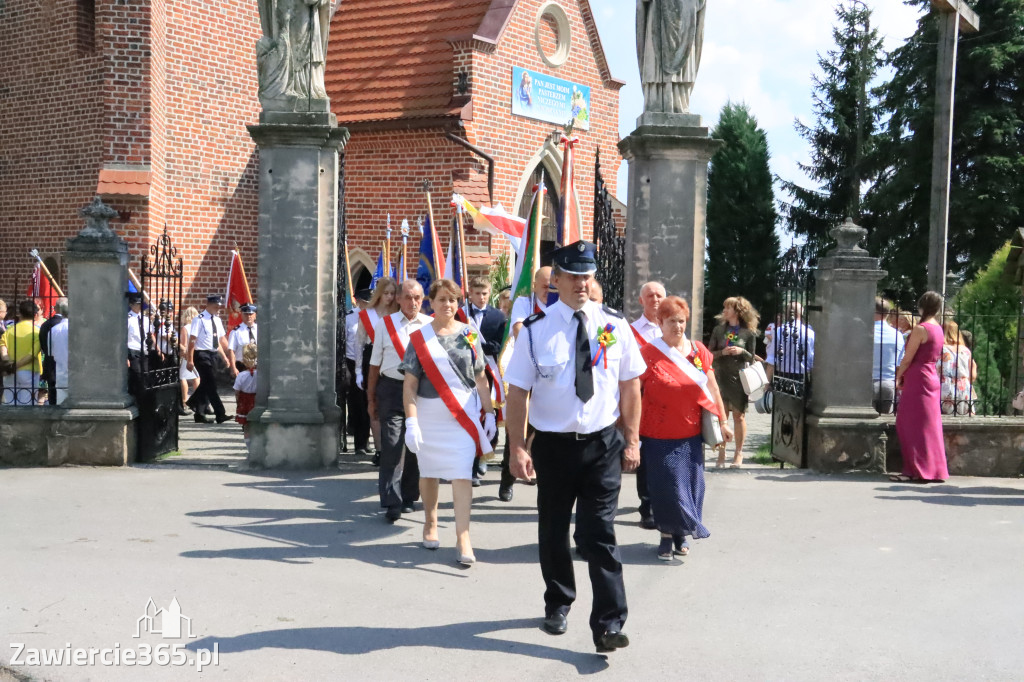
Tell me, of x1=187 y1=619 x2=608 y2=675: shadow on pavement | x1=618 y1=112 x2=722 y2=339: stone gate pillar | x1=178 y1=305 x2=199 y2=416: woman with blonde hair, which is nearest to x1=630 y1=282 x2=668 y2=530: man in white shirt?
x1=618 y1=112 x2=722 y2=339: stone gate pillar

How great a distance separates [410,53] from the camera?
20.2 meters

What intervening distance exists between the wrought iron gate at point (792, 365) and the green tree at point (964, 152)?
1705cm

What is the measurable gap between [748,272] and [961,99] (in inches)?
330

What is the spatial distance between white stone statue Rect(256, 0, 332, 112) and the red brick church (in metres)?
8.04

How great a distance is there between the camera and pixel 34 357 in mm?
10414

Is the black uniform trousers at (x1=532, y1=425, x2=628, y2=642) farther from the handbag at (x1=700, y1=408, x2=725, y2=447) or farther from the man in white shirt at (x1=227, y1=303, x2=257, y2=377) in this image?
the man in white shirt at (x1=227, y1=303, x2=257, y2=377)

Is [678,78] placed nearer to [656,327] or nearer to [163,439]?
[656,327]

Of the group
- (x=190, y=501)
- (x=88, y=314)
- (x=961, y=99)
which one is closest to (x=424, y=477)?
(x=190, y=501)

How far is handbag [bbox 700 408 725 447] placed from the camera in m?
6.75

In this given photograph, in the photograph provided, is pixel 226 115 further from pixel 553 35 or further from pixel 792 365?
pixel 792 365

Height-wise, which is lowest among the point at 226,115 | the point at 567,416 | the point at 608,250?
the point at 567,416

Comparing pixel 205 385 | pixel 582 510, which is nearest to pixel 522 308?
pixel 582 510

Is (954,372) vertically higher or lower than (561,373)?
lower

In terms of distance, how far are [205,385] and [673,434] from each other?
380 inches
